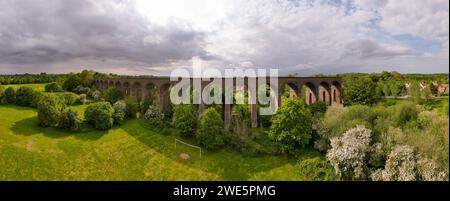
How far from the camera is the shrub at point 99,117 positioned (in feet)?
125

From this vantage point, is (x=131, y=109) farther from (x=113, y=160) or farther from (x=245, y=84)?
(x=245, y=84)

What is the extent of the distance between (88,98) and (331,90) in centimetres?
5316

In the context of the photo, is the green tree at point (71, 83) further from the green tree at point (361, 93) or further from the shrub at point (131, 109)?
the green tree at point (361, 93)

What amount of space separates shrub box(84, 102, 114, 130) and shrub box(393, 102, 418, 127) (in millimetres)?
34548

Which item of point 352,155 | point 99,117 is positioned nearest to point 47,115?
point 99,117

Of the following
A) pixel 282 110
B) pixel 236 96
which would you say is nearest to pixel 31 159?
pixel 282 110

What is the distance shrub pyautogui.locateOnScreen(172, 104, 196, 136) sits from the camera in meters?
35.2

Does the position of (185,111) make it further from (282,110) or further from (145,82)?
(145,82)

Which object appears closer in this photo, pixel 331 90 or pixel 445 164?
pixel 445 164

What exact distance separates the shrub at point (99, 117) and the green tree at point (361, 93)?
126ft

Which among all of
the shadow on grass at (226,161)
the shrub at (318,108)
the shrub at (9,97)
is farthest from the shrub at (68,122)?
the shrub at (318,108)

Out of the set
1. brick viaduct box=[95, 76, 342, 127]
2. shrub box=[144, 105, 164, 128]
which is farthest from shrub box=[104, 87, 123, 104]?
shrub box=[144, 105, 164, 128]

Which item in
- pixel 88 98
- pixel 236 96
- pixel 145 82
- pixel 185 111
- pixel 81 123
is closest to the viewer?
pixel 185 111

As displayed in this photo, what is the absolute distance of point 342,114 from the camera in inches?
1188
